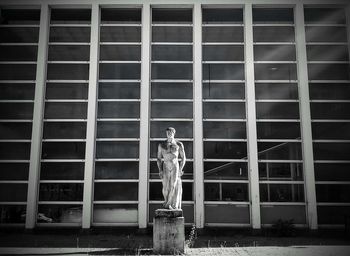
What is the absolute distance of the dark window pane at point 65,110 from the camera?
15.1 meters

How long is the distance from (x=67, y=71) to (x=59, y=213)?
6.45 meters

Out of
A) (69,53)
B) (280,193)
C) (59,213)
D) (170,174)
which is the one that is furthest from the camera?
(69,53)

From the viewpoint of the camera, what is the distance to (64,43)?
15.7 meters

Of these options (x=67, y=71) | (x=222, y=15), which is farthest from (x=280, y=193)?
(x=67, y=71)

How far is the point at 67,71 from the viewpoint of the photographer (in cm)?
1548

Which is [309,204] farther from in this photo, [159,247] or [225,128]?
[159,247]

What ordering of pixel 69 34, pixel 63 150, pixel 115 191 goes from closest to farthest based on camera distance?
1. pixel 115 191
2. pixel 63 150
3. pixel 69 34

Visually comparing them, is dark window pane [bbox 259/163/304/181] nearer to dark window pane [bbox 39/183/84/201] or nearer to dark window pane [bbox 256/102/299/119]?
dark window pane [bbox 256/102/299/119]

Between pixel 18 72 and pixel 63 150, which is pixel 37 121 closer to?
pixel 63 150

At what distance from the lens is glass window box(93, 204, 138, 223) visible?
14312mm

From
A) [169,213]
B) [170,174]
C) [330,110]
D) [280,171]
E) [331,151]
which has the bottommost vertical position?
[169,213]

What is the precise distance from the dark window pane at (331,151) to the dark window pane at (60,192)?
10.5 meters

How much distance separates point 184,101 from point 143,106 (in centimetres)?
191

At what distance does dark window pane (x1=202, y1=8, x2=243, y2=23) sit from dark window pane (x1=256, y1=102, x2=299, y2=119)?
4.34 meters
